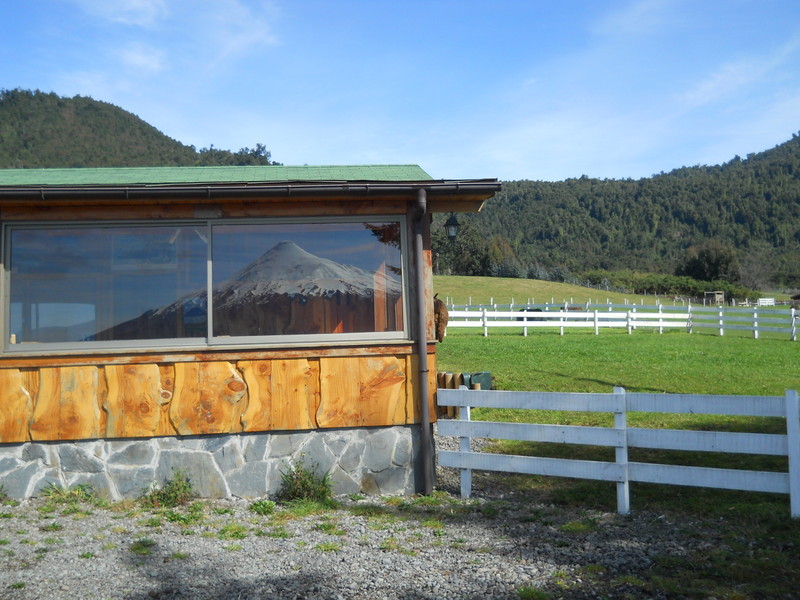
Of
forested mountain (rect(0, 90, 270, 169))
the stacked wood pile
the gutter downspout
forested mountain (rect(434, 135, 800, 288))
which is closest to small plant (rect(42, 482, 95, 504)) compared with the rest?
the gutter downspout

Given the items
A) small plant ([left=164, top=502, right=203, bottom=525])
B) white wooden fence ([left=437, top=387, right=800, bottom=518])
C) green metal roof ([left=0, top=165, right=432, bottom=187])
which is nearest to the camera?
white wooden fence ([left=437, top=387, right=800, bottom=518])

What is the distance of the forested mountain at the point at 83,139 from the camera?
262 ft

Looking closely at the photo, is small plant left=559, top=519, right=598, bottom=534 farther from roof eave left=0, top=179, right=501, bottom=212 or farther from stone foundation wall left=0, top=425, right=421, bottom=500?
roof eave left=0, top=179, right=501, bottom=212

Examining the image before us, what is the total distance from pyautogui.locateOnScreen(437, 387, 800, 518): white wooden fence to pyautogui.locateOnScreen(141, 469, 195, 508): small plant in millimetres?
2392

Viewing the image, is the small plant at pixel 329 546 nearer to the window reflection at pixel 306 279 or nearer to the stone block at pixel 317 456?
the stone block at pixel 317 456

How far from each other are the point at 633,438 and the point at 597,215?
118 metres

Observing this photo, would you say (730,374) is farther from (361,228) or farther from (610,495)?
(361,228)

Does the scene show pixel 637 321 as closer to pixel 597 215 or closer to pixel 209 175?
pixel 209 175

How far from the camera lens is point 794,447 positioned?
5012 mm

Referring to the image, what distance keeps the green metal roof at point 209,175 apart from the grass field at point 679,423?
3424 millimetres

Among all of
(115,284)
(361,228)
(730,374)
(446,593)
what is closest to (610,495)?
(446,593)

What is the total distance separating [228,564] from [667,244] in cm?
11186

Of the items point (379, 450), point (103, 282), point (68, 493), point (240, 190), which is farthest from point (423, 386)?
point (68, 493)

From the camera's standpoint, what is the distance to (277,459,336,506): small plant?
6254mm
